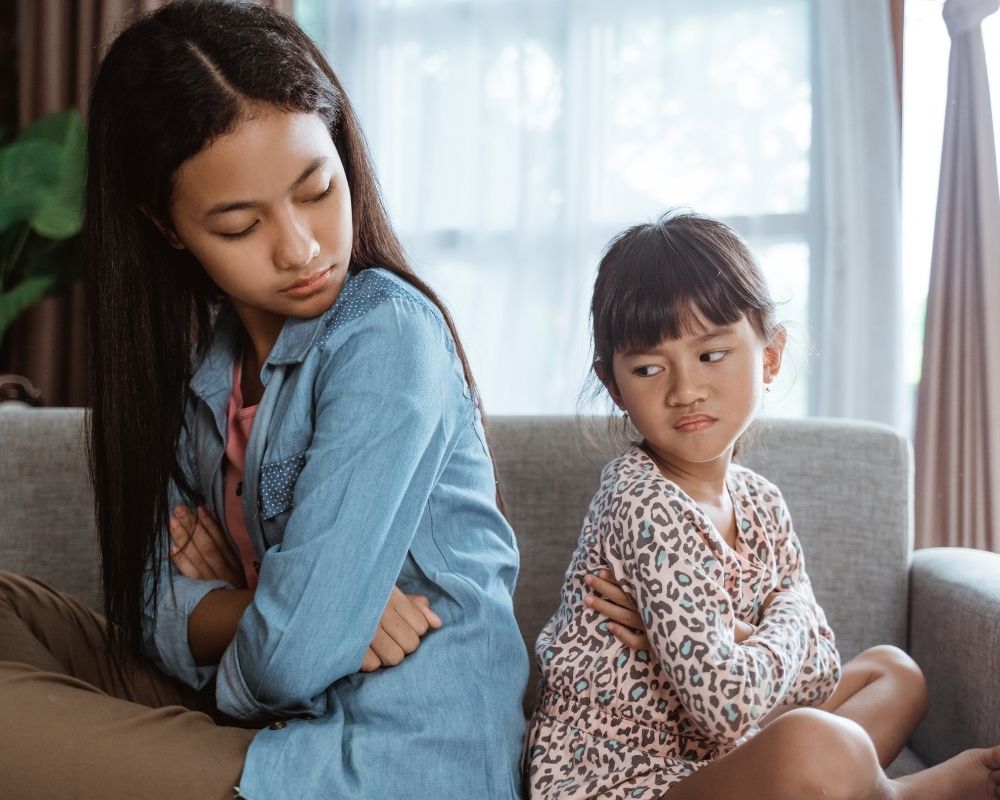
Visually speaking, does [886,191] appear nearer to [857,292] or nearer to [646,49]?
[857,292]

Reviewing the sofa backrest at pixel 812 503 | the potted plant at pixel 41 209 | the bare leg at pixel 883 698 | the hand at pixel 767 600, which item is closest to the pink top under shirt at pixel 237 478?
the sofa backrest at pixel 812 503

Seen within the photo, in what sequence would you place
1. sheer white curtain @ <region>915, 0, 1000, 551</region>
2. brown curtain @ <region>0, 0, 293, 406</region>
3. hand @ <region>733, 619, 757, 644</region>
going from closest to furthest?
hand @ <region>733, 619, 757, 644</region>
sheer white curtain @ <region>915, 0, 1000, 551</region>
brown curtain @ <region>0, 0, 293, 406</region>

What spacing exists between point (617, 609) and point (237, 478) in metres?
0.48

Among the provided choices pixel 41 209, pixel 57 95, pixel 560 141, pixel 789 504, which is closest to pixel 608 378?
pixel 789 504

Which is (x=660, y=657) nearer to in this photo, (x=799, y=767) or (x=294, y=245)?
(x=799, y=767)

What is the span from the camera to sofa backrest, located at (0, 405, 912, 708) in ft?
5.03

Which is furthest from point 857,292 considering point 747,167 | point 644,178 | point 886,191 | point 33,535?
point 33,535

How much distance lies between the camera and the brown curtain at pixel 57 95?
2.72m

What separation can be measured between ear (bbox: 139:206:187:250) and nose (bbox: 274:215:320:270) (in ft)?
0.56

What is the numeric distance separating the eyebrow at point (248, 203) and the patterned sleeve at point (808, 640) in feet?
2.31

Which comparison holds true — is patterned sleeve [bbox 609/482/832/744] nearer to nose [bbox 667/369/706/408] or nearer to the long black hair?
nose [bbox 667/369/706/408]

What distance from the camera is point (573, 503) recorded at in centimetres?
159

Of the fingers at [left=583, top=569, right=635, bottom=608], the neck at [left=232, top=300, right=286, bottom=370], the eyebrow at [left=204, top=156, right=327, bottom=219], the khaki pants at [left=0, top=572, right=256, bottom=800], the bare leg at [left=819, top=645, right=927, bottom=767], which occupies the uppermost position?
the eyebrow at [left=204, top=156, right=327, bottom=219]

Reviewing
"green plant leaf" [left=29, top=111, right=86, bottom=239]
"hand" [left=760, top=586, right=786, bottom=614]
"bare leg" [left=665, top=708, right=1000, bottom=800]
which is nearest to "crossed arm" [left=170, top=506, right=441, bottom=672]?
"bare leg" [left=665, top=708, right=1000, bottom=800]
